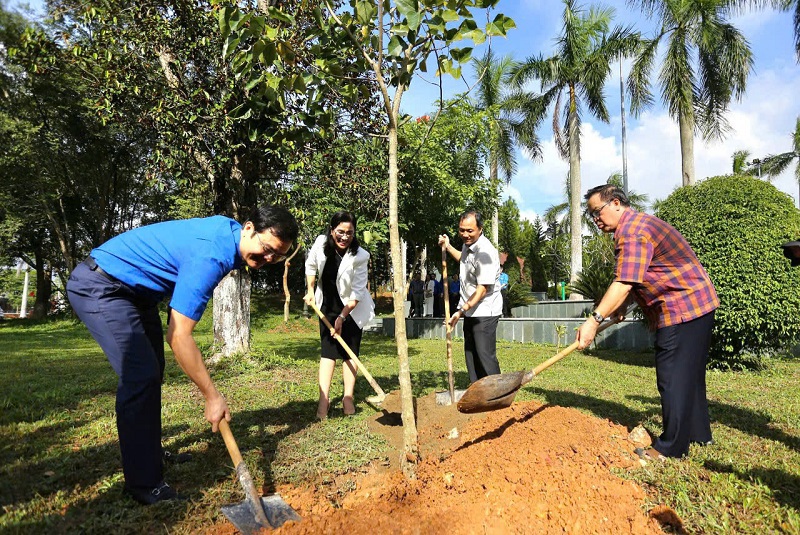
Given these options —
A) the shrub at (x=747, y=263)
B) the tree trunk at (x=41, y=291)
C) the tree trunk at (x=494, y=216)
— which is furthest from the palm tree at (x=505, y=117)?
the tree trunk at (x=41, y=291)

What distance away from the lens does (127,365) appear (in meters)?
2.58

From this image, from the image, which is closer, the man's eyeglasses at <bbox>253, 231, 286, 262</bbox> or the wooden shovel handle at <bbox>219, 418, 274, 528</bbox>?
the wooden shovel handle at <bbox>219, 418, 274, 528</bbox>

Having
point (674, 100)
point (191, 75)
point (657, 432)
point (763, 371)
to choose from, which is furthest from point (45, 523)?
point (674, 100)

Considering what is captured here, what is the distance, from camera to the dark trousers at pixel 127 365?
2566 mm

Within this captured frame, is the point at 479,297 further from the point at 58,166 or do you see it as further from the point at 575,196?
the point at 58,166

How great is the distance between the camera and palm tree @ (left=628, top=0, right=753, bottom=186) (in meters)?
13.4

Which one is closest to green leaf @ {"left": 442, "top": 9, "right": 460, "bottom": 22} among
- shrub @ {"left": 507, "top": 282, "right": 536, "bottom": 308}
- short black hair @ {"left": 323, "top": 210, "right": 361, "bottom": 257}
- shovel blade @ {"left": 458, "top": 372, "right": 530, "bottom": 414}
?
short black hair @ {"left": 323, "top": 210, "right": 361, "bottom": 257}

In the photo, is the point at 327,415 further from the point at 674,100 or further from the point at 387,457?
the point at 674,100

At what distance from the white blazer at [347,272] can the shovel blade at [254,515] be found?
2121 mm

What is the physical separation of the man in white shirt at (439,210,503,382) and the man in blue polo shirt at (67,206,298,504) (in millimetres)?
2192

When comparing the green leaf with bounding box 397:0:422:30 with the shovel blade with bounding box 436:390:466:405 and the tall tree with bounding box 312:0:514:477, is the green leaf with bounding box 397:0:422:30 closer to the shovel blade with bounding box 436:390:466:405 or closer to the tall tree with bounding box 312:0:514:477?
the tall tree with bounding box 312:0:514:477

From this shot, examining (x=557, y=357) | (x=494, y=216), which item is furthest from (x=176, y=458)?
(x=494, y=216)

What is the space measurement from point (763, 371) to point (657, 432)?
4081mm

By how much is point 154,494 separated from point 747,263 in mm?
7273
